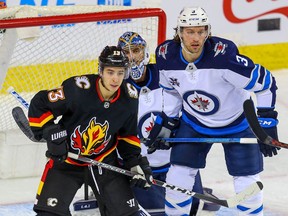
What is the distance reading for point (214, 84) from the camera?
484cm

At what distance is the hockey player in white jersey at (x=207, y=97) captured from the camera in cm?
479

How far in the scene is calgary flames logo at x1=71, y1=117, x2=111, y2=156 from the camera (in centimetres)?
464

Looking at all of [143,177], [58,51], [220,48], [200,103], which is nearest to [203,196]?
Result: [143,177]

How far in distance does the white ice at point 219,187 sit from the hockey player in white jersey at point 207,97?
61 centimetres

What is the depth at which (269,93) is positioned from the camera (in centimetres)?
485

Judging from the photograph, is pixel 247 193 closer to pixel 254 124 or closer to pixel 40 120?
pixel 254 124

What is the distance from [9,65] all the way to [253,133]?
1.83 metres

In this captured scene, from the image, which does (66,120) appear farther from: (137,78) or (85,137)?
(137,78)

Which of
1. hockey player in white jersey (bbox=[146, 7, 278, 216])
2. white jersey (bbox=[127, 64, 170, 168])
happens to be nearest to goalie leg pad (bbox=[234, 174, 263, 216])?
hockey player in white jersey (bbox=[146, 7, 278, 216])

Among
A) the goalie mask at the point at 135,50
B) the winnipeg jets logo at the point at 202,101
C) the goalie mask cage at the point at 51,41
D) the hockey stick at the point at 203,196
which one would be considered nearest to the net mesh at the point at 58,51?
the goalie mask cage at the point at 51,41

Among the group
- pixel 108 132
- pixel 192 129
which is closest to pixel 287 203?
pixel 192 129

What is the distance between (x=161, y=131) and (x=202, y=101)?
34cm

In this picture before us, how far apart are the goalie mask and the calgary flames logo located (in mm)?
669

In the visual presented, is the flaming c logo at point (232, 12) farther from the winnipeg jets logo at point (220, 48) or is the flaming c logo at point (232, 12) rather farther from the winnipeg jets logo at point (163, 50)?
the winnipeg jets logo at point (220, 48)
